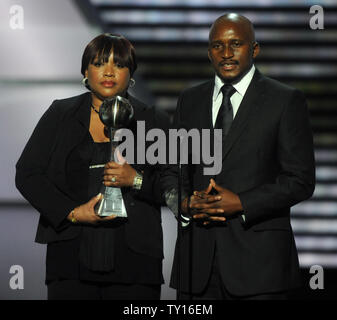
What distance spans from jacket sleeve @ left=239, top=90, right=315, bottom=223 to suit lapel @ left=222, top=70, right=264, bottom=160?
14cm

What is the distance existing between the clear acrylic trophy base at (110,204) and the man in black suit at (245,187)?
23cm

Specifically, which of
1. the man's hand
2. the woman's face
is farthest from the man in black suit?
the woman's face

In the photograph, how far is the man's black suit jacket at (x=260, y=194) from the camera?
4.14m

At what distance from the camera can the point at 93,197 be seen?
4.41 meters

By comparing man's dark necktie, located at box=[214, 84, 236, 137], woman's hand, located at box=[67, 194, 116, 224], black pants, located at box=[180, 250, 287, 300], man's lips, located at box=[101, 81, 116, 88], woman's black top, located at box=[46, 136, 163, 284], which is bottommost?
black pants, located at box=[180, 250, 287, 300]

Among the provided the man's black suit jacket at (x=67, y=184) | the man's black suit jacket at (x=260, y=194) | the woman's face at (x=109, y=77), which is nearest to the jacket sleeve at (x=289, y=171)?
the man's black suit jacket at (x=260, y=194)

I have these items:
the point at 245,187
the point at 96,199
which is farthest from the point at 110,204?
the point at 245,187

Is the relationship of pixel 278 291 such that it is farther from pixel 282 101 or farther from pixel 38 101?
pixel 38 101

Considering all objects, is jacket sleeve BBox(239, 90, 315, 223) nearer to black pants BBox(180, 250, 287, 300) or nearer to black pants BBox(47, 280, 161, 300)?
black pants BBox(180, 250, 287, 300)

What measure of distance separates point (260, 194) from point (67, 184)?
996 millimetres

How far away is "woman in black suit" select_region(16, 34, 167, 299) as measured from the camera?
14.3ft

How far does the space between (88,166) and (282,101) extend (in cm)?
100

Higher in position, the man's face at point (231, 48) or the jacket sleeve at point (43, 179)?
the man's face at point (231, 48)

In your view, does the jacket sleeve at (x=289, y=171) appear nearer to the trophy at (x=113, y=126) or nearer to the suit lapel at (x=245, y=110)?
the suit lapel at (x=245, y=110)
